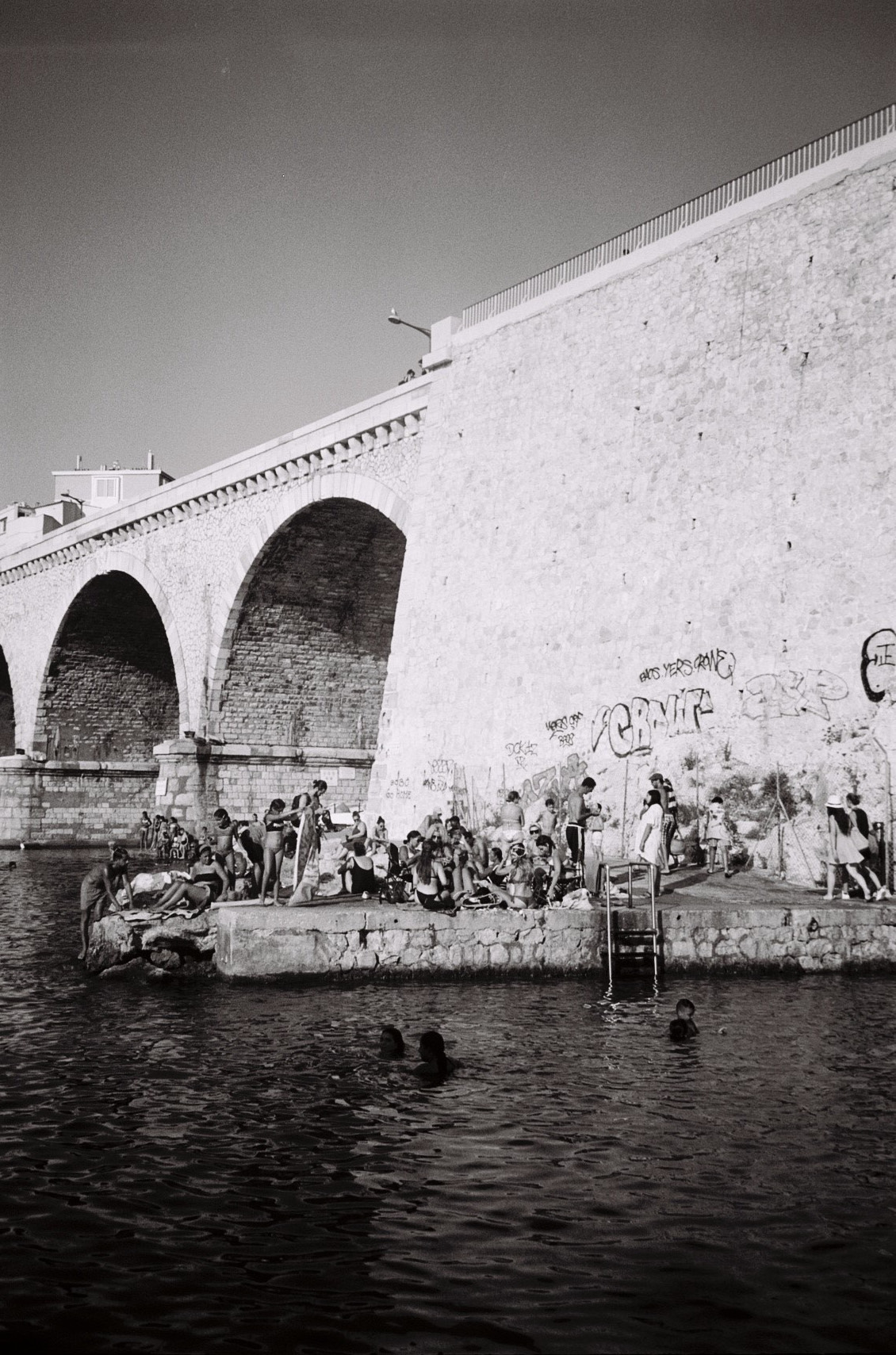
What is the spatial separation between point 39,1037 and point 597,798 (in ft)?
26.2

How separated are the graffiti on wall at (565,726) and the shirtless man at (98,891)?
5917mm

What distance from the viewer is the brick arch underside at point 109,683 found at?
103ft

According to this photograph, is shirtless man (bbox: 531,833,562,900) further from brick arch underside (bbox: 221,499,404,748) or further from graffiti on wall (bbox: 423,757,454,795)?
brick arch underside (bbox: 221,499,404,748)

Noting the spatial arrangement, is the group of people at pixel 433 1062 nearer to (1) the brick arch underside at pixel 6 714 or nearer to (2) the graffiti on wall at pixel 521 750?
(2) the graffiti on wall at pixel 521 750

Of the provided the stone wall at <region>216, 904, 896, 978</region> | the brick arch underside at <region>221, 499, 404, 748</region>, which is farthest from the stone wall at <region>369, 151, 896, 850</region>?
the brick arch underside at <region>221, 499, 404, 748</region>

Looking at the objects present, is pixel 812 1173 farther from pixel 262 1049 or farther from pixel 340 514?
pixel 340 514

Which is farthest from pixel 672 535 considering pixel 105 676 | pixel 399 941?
pixel 105 676

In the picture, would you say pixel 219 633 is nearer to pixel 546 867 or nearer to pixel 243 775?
pixel 243 775

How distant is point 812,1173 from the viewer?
5.47 metres

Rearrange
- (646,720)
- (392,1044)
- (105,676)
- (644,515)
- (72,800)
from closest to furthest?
(392,1044), (646,720), (644,515), (72,800), (105,676)

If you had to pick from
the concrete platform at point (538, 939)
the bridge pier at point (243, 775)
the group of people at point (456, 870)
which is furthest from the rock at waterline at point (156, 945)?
the bridge pier at point (243, 775)

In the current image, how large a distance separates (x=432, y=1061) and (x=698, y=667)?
7.61 metres

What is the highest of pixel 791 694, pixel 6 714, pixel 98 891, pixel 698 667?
pixel 6 714

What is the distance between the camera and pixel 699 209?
589 inches
